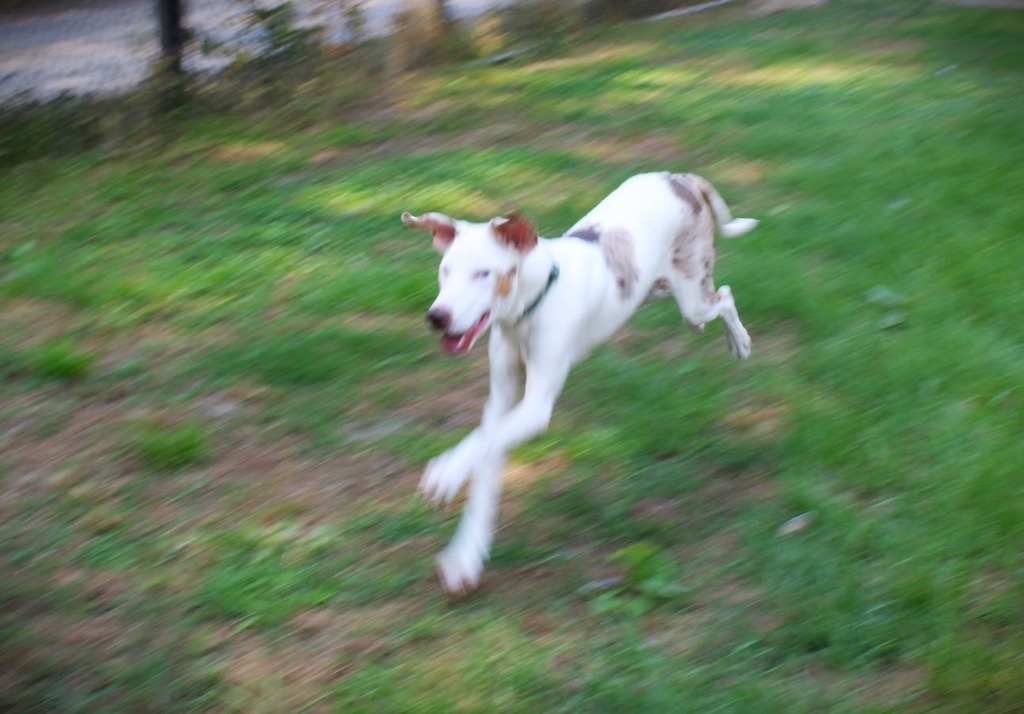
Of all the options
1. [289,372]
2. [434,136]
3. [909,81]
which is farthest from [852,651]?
[909,81]

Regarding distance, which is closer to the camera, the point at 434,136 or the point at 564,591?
the point at 564,591

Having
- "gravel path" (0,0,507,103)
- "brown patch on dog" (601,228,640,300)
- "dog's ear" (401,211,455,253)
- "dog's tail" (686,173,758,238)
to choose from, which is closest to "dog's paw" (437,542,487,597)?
"dog's ear" (401,211,455,253)

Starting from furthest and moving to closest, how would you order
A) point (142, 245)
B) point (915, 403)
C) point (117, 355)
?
point (142, 245) < point (117, 355) < point (915, 403)

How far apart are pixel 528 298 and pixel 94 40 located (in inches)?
252

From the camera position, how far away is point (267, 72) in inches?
354

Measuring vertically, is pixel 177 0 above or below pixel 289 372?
above

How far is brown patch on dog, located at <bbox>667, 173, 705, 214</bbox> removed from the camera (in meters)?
4.71

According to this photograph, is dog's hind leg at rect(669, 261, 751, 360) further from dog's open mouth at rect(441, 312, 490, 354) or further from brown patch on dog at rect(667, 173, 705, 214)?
dog's open mouth at rect(441, 312, 490, 354)

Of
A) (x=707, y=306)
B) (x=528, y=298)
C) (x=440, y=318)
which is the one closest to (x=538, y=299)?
(x=528, y=298)

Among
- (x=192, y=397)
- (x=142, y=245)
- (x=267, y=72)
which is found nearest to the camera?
(x=192, y=397)

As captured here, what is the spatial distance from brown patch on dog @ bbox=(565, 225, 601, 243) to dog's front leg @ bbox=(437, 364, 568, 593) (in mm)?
681

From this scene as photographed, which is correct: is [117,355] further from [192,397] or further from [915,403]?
[915,403]

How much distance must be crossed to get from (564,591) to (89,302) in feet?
10.9

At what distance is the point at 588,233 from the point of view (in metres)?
4.36
